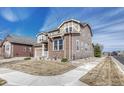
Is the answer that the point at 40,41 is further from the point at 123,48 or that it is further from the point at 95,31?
the point at 123,48

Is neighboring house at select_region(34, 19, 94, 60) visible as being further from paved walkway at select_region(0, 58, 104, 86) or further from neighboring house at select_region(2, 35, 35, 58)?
paved walkway at select_region(0, 58, 104, 86)

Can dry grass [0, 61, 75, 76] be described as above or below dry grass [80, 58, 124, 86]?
above

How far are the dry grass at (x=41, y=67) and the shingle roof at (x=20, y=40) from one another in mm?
843

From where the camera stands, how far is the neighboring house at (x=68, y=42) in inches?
281

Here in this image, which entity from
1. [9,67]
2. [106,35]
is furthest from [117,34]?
[9,67]

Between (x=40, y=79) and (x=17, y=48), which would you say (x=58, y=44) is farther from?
(x=40, y=79)

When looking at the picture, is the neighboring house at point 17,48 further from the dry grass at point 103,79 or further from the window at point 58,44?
the dry grass at point 103,79

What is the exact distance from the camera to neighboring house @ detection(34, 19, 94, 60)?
714 cm

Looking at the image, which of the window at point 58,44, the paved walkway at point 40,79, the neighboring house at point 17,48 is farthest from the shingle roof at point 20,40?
the window at point 58,44

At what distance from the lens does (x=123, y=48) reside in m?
6.59

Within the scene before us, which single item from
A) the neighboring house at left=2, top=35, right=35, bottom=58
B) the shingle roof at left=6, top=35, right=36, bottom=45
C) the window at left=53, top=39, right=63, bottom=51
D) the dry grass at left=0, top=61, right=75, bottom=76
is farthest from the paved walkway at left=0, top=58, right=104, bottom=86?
the window at left=53, top=39, right=63, bottom=51

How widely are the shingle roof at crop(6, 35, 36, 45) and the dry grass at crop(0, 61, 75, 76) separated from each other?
33.2 inches

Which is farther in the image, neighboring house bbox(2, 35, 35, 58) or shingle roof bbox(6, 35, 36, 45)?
neighboring house bbox(2, 35, 35, 58)
